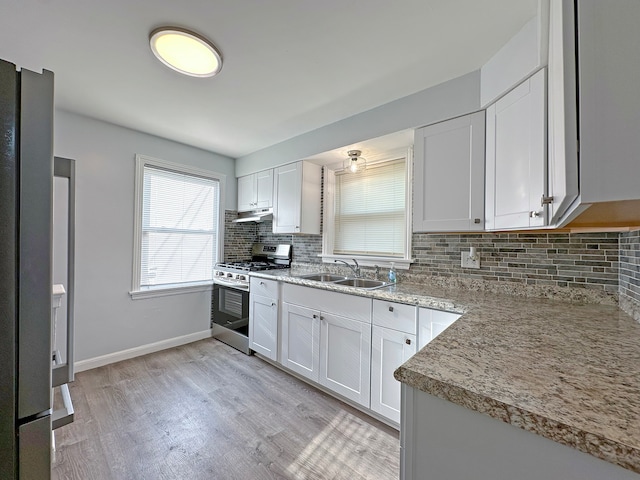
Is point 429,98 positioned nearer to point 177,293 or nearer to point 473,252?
point 473,252

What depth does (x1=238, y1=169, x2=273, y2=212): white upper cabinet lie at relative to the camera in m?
3.34

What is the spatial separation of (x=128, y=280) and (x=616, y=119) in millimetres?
3558

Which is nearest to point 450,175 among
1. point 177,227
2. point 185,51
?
point 185,51

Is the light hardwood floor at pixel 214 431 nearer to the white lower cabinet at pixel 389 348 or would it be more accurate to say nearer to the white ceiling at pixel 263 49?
the white lower cabinet at pixel 389 348

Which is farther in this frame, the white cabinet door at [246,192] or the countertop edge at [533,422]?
the white cabinet door at [246,192]

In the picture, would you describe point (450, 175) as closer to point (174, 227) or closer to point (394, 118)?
point (394, 118)

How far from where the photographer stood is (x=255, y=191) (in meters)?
3.54

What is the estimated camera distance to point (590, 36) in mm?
499

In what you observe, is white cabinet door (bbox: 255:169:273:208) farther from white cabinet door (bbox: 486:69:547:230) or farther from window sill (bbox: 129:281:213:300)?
white cabinet door (bbox: 486:69:547:230)

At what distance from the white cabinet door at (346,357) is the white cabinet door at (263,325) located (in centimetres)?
61

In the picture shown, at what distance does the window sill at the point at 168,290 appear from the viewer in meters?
2.95

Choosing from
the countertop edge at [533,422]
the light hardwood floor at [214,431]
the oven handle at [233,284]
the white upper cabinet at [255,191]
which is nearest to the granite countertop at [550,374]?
the countertop edge at [533,422]

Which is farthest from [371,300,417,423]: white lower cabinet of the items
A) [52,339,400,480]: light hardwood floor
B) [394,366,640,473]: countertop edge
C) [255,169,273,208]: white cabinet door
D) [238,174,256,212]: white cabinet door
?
[238,174,256,212]: white cabinet door

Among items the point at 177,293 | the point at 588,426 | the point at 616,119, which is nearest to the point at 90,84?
the point at 177,293
